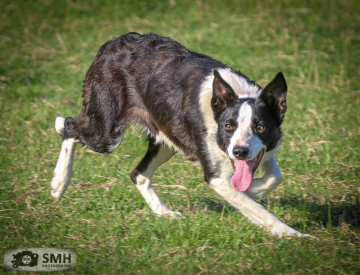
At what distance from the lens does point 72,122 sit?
7.16m

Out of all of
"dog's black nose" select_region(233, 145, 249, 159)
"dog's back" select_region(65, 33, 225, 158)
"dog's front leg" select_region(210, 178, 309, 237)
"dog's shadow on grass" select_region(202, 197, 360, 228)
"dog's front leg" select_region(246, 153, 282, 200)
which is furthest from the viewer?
"dog's back" select_region(65, 33, 225, 158)

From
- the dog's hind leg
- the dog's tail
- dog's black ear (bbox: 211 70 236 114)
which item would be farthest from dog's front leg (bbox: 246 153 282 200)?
the dog's tail

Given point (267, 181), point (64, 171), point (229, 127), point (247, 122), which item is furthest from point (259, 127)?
point (64, 171)

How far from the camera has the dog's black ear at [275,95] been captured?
18.7ft

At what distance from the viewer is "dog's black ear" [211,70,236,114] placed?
18.9 feet

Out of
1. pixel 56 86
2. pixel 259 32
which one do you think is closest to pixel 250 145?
pixel 56 86

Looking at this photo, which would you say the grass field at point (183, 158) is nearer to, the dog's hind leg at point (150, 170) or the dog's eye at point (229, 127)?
the dog's hind leg at point (150, 170)

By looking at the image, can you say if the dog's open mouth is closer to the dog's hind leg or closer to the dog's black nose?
the dog's black nose

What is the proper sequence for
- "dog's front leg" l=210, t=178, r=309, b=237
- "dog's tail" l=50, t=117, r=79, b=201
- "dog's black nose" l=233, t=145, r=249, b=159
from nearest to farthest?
1. "dog's black nose" l=233, t=145, r=249, b=159
2. "dog's front leg" l=210, t=178, r=309, b=237
3. "dog's tail" l=50, t=117, r=79, b=201

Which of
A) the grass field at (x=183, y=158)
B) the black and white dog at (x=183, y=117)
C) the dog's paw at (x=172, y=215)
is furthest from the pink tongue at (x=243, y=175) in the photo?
the dog's paw at (x=172, y=215)

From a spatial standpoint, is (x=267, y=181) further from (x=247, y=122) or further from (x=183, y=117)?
(x=183, y=117)

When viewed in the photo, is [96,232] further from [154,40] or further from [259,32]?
[259,32]

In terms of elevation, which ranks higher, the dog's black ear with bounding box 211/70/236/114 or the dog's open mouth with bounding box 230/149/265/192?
the dog's black ear with bounding box 211/70/236/114

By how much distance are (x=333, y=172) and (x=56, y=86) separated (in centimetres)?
506
